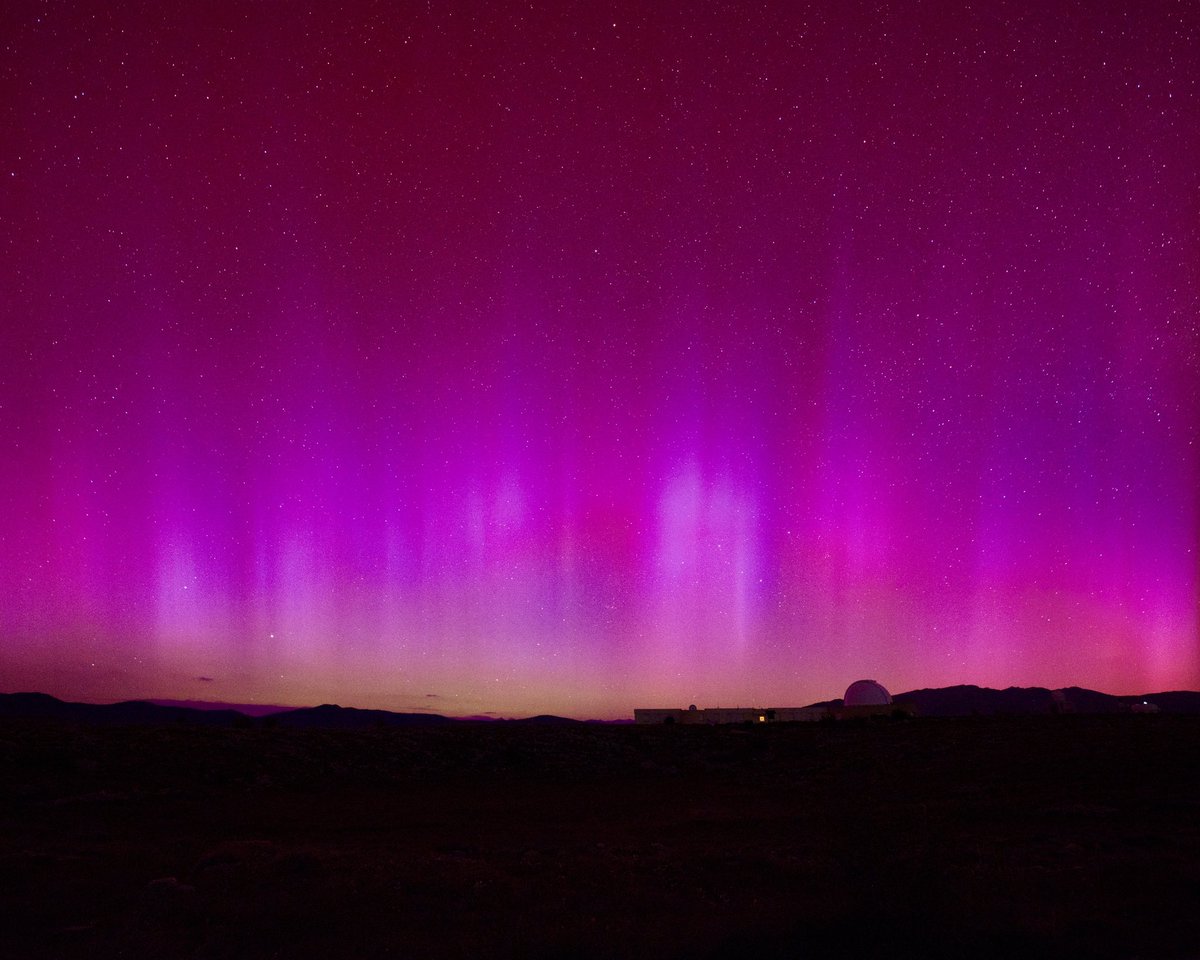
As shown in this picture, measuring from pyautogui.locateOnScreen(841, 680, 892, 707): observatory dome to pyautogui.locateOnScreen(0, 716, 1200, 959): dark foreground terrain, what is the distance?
131ft

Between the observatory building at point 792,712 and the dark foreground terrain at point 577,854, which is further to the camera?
the observatory building at point 792,712

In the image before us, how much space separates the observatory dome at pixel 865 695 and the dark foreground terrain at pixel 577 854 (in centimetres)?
3989

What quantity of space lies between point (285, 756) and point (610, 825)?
14.7 meters

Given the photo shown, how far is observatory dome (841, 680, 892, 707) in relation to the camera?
73562 millimetres

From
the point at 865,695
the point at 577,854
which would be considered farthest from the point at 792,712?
the point at 577,854

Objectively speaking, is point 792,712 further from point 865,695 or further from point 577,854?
point 577,854

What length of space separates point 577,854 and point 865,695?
63.7m

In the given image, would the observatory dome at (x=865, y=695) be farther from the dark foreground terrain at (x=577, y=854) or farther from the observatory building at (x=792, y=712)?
the dark foreground terrain at (x=577, y=854)

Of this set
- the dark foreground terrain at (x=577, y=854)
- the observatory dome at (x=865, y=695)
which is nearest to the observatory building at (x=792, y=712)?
the observatory dome at (x=865, y=695)

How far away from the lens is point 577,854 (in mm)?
15109

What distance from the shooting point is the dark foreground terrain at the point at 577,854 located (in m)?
10.5

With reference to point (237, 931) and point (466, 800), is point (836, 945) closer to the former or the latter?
point (237, 931)

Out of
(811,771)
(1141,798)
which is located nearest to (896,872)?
(1141,798)

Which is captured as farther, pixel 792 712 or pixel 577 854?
pixel 792 712
